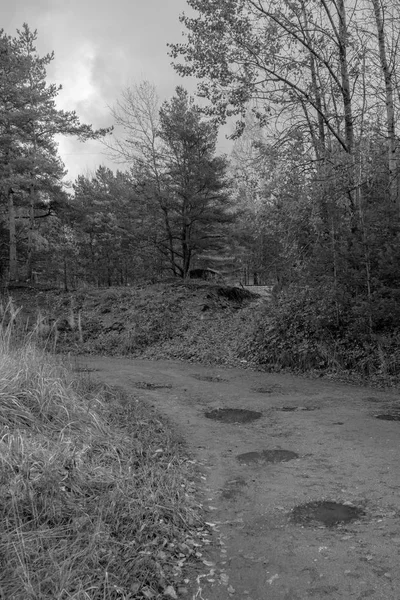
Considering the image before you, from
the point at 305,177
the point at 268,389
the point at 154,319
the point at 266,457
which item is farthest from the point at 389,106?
the point at 154,319

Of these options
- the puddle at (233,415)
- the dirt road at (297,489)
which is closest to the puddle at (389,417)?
the dirt road at (297,489)

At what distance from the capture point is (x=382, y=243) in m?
9.15

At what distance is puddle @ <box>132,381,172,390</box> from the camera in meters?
8.88

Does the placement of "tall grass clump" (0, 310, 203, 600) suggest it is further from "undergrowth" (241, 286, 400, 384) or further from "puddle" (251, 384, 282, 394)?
"undergrowth" (241, 286, 400, 384)

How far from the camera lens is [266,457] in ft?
17.0

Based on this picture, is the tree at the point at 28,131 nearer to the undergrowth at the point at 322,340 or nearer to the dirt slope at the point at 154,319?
the dirt slope at the point at 154,319

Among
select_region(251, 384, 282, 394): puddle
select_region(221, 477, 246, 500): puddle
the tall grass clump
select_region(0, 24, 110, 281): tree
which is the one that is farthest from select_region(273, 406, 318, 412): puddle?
select_region(0, 24, 110, 281): tree

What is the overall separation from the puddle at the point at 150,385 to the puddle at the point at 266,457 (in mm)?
3785

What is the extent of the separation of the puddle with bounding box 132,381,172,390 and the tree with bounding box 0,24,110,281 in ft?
40.8

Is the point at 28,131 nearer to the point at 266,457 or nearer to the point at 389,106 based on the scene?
the point at 389,106

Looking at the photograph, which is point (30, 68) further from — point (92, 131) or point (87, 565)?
point (87, 565)

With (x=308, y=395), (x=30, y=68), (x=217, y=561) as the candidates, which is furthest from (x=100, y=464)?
(x=30, y=68)

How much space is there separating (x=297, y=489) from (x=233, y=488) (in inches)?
22.0

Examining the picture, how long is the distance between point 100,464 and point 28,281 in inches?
715
